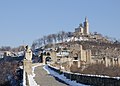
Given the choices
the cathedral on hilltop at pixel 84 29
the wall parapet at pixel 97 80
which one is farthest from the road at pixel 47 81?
the cathedral on hilltop at pixel 84 29

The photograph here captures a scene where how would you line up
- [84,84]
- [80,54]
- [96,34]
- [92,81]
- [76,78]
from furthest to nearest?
[96,34]
[80,54]
[76,78]
[84,84]
[92,81]

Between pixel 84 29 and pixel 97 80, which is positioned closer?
Answer: pixel 97 80

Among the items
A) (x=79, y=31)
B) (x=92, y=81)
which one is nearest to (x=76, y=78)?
(x=92, y=81)

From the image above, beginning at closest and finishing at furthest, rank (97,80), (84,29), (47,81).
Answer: (97,80) → (47,81) → (84,29)

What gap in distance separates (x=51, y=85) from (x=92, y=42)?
122 m

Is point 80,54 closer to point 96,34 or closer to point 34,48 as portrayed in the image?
point 34,48

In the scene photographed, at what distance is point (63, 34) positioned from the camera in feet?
481

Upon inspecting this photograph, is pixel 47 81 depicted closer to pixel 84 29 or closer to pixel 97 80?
pixel 97 80

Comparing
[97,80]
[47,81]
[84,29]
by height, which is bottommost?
[47,81]

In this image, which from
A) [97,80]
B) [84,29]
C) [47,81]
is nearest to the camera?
[97,80]

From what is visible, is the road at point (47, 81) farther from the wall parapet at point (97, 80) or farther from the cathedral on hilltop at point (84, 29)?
the cathedral on hilltop at point (84, 29)

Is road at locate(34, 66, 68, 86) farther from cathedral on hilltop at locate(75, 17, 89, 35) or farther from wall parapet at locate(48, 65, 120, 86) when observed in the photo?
cathedral on hilltop at locate(75, 17, 89, 35)

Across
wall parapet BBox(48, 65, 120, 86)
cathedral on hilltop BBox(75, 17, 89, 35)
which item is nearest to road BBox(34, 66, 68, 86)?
wall parapet BBox(48, 65, 120, 86)

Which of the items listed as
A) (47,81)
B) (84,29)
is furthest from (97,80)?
(84,29)
